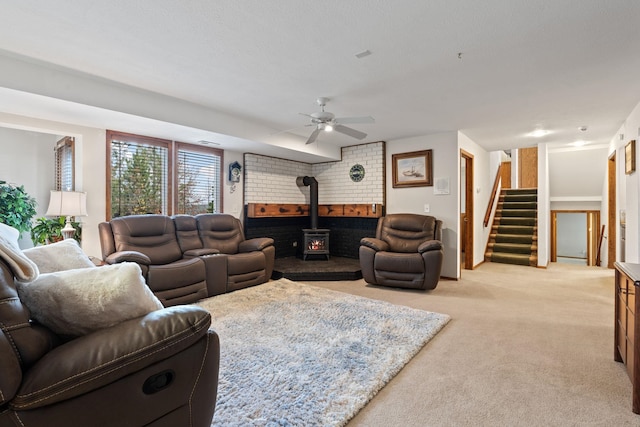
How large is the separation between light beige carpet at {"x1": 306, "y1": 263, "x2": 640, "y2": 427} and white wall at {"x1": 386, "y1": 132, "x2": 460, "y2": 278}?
96cm

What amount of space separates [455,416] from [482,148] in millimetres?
5545

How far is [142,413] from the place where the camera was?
105cm

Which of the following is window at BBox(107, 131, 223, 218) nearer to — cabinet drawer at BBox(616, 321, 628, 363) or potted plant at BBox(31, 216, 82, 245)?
potted plant at BBox(31, 216, 82, 245)

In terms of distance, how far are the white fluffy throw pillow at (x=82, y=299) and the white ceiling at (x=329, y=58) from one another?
1.60 metres

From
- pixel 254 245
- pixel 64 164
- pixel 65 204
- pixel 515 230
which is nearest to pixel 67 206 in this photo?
pixel 65 204

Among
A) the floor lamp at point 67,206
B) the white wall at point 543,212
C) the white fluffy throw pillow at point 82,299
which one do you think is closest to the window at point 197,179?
the floor lamp at point 67,206

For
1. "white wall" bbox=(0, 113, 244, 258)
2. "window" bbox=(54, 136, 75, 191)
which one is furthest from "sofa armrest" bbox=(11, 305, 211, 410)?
"window" bbox=(54, 136, 75, 191)

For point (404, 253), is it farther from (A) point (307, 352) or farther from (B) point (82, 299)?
(B) point (82, 299)

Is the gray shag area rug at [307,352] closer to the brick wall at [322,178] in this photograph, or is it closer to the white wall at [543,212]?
the brick wall at [322,178]

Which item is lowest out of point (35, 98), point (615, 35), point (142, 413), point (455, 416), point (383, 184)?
point (455, 416)

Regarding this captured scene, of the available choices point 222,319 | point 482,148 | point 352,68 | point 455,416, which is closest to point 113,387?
point 455,416

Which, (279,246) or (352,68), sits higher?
(352,68)

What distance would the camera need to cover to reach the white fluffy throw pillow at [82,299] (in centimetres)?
106

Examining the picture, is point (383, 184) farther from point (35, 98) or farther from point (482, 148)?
point (35, 98)
